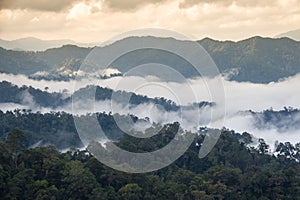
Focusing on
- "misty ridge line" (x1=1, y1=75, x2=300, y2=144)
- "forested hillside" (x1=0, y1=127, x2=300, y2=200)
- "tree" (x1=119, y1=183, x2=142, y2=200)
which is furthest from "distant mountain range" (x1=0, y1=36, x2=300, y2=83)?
"tree" (x1=119, y1=183, x2=142, y2=200)

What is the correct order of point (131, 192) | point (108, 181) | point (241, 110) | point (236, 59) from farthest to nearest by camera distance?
point (236, 59)
point (241, 110)
point (108, 181)
point (131, 192)

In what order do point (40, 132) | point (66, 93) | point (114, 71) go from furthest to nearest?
point (114, 71) < point (66, 93) < point (40, 132)

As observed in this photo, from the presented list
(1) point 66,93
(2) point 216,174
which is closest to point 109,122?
(2) point 216,174

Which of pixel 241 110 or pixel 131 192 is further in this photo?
pixel 241 110

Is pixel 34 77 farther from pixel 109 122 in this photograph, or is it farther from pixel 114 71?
pixel 109 122

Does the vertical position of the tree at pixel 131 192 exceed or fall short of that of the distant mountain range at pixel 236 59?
it falls short

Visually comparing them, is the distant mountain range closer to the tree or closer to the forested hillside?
the forested hillside

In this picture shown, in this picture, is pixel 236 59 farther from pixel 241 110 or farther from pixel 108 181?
pixel 108 181

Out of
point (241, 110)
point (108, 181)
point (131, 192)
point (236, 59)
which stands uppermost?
point (236, 59)

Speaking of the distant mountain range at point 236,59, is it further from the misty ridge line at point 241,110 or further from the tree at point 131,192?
the tree at point 131,192

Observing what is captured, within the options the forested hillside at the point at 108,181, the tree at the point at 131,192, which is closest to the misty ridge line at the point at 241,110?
the forested hillside at the point at 108,181

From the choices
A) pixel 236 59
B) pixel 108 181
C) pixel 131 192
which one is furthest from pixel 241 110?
pixel 131 192
